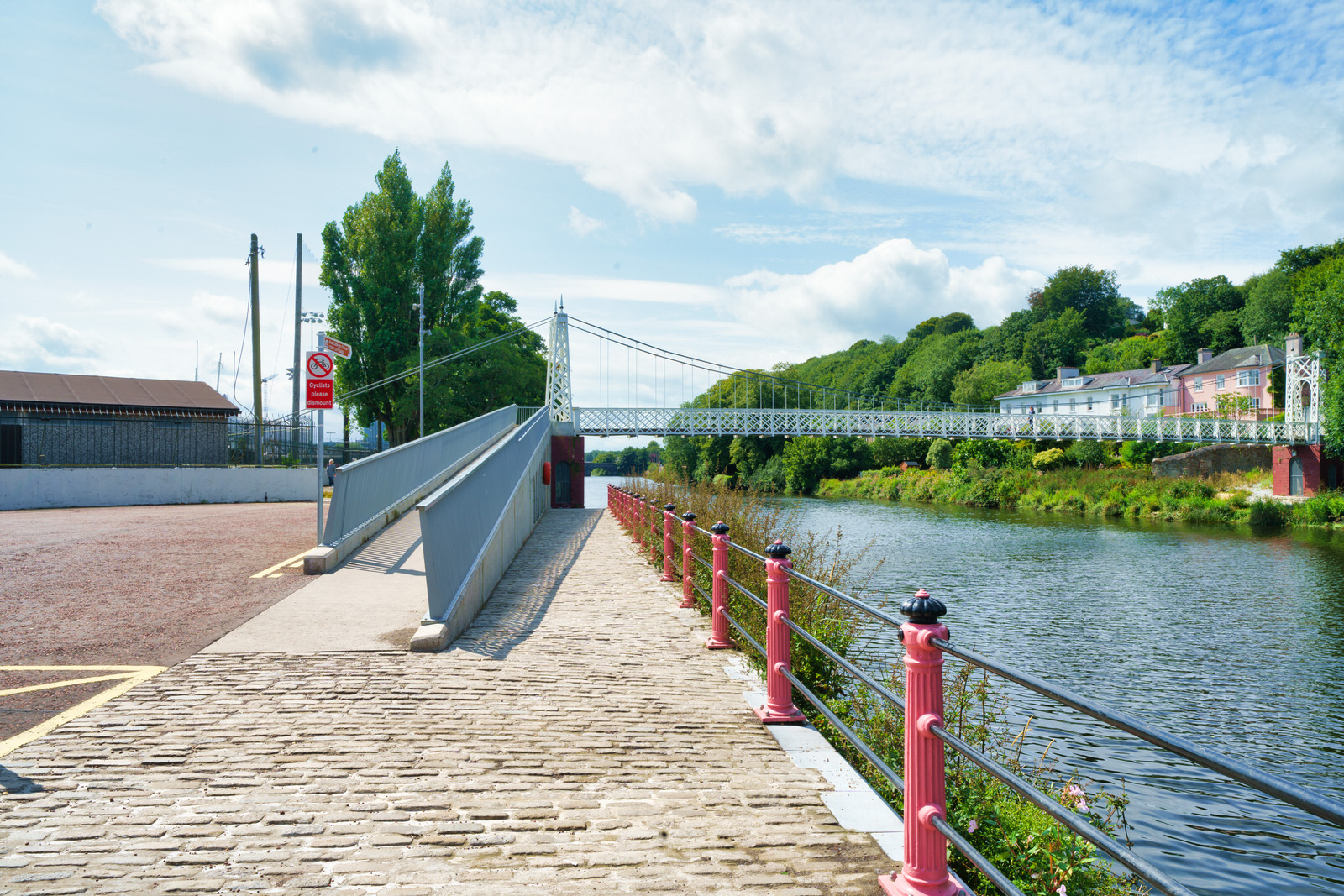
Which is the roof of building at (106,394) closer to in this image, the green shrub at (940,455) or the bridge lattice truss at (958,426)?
the bridge lattice truss at (958,426)

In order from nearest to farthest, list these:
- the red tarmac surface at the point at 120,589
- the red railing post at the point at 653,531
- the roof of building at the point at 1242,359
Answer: the red tarmac surface at the point at 120,589 → the red railing post at the point at 653,531 → the roof of building at the point at 1242,359

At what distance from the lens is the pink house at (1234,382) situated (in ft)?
193

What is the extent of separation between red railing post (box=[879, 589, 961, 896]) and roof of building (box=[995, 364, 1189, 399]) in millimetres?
75218

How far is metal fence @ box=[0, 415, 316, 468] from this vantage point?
21.6 meters

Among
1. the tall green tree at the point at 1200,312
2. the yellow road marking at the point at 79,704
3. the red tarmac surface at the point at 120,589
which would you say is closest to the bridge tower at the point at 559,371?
the red tarmac surface at the point at 120,589

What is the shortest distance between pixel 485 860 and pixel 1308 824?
736cm

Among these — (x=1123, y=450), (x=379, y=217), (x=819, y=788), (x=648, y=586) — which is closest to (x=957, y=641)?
(x=648, y=586)

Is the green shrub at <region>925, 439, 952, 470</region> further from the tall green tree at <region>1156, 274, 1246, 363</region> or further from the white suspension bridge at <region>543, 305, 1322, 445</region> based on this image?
the tall green tree at <region>1156, 274, 1246, 363</region>

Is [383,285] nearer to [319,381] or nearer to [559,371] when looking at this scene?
[559,371]

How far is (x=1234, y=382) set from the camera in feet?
206

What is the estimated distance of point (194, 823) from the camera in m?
3.30

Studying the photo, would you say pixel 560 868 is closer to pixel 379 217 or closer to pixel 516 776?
pixel 516 776

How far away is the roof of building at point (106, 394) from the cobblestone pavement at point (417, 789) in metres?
25.5

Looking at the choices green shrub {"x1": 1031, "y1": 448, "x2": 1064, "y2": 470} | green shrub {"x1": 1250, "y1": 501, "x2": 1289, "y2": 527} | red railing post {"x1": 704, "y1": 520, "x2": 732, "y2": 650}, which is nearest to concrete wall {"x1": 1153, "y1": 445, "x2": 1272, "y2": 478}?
green shrub {"x1": 1031, "y1": 448, "x2": 1064, "y2": 470}
